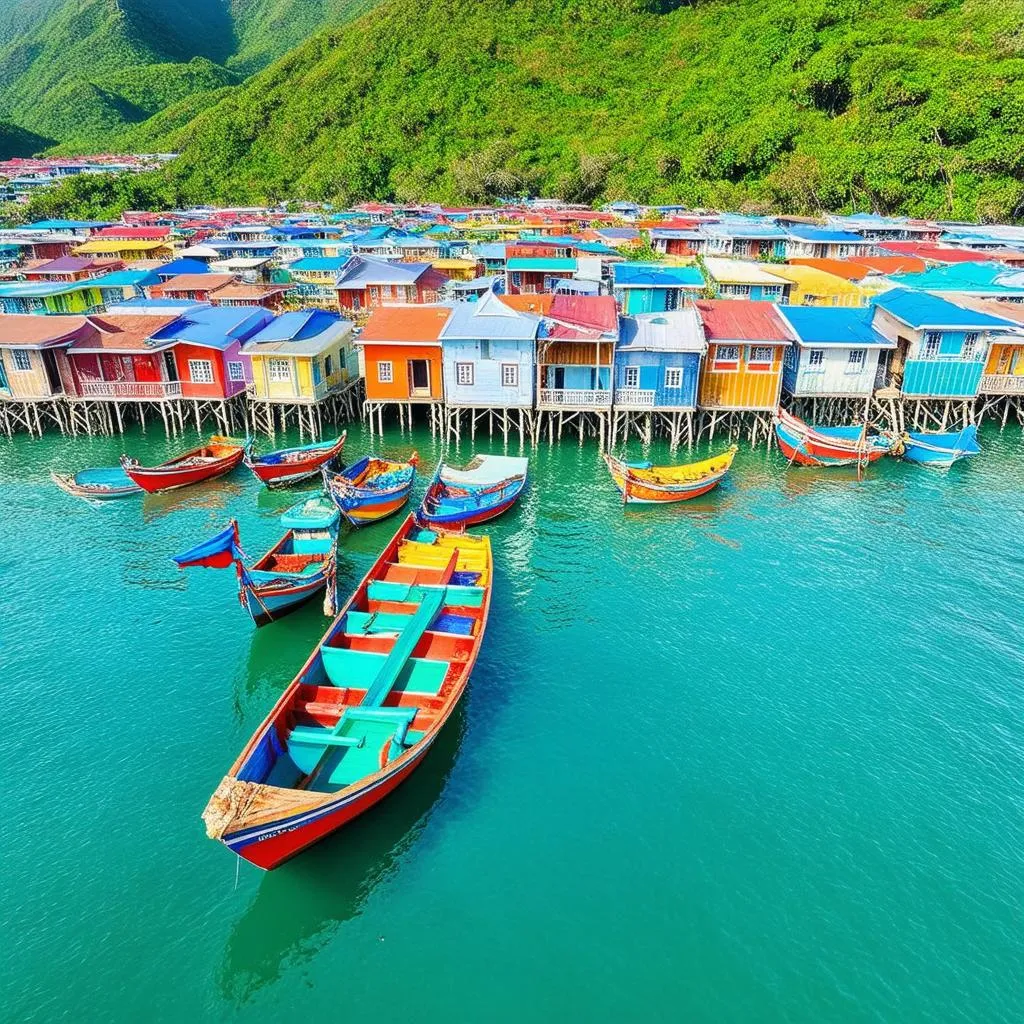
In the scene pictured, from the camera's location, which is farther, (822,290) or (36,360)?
(822,290)

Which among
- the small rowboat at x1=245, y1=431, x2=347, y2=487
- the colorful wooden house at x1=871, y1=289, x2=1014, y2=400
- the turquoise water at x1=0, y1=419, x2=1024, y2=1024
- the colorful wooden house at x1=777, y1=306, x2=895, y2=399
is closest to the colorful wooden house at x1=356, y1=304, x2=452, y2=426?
the small rowboat at x1=245, y1=431, x2=347, y2=487

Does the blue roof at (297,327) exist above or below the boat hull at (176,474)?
above

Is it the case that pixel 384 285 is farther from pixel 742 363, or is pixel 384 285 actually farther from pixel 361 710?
pixel 361 710

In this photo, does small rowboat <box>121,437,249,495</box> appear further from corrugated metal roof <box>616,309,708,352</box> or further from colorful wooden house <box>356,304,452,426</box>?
corrugated metal roof <box>616,309,708,352</box>

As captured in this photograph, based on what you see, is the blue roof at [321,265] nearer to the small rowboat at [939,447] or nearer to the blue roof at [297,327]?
the blue roof at [297,327]

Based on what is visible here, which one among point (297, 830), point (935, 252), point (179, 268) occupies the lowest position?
point (297, 830)

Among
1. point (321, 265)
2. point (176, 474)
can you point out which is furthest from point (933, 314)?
point (321, 265)

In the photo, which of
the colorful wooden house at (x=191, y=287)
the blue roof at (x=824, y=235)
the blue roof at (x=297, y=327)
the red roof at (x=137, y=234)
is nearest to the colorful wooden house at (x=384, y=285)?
the colorful wooden house at (x=191, y=287)

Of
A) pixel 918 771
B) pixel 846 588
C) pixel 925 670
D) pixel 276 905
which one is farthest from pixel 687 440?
pixel 276 905
